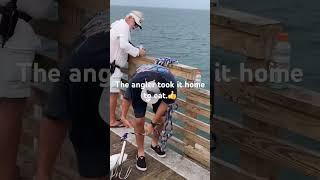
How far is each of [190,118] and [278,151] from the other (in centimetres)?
142

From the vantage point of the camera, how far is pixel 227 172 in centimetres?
88

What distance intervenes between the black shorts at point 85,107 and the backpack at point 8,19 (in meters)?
0.12

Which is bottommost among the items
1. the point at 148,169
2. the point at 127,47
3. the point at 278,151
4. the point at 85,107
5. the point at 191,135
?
the point at 148,169

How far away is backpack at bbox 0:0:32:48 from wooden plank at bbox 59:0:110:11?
0.29 feet

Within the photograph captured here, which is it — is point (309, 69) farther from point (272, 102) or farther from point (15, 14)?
point (15, 14)

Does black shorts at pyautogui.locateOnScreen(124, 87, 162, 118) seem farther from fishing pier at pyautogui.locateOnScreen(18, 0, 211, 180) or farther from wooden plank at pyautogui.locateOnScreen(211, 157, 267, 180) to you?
wooden plank at pyautogui.locateOnScreen(211, 157, 267, 180)

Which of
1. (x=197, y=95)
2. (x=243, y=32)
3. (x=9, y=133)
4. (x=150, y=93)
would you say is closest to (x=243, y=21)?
(x=243, y=32)

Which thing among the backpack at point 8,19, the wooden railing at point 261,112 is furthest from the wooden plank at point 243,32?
the backpack at point 8,19

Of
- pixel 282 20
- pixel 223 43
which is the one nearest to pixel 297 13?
pixel 282 20

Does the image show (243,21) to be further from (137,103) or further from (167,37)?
(167,37)

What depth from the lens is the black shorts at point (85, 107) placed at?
706mm

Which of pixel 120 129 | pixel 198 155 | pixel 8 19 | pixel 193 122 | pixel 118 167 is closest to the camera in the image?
pixel 8 19

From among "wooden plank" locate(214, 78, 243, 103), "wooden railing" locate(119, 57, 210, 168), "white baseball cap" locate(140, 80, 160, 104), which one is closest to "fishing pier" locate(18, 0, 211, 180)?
"wooden railing" locate(119, 57, 210, 168)

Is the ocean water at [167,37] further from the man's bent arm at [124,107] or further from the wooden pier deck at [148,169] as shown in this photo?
the wooden pier deck at [148,169]
